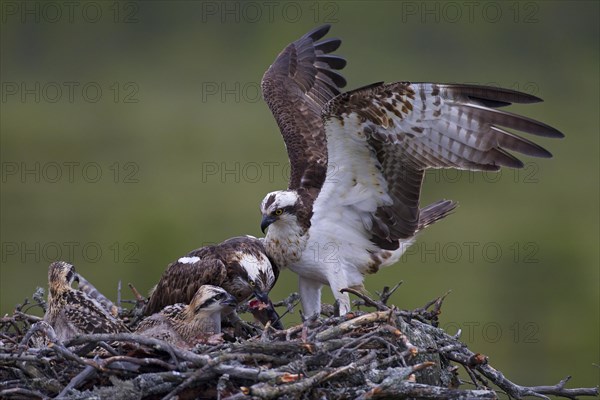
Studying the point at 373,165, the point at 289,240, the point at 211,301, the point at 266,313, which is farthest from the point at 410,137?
the point at 211,301

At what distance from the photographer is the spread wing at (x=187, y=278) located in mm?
10305

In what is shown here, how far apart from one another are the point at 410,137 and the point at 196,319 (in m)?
2.08

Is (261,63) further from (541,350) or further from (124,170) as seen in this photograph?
(541,350)

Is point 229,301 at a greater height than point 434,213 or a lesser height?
lesser

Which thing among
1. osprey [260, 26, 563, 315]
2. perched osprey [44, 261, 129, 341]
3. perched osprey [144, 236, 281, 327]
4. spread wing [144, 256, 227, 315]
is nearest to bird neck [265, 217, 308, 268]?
osprey [260, 26, 563, 315]

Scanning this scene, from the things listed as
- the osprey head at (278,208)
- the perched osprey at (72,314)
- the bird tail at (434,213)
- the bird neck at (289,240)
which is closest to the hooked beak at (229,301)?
the perched osprey at (72,314)

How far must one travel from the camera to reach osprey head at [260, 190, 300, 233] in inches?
411

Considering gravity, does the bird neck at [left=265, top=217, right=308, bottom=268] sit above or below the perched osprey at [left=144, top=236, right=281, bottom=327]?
above

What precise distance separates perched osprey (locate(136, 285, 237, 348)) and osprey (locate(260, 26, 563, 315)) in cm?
96

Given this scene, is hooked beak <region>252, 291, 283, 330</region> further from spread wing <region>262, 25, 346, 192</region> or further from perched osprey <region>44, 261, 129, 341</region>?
spread wing <region>262, 25, 346, 192</region>

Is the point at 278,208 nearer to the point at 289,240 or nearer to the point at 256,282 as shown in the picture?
the point at 289,240

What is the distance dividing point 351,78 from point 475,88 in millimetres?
16288

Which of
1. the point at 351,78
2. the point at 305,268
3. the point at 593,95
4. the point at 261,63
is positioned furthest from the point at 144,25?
the point at 305,268

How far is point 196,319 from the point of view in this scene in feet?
31.6
